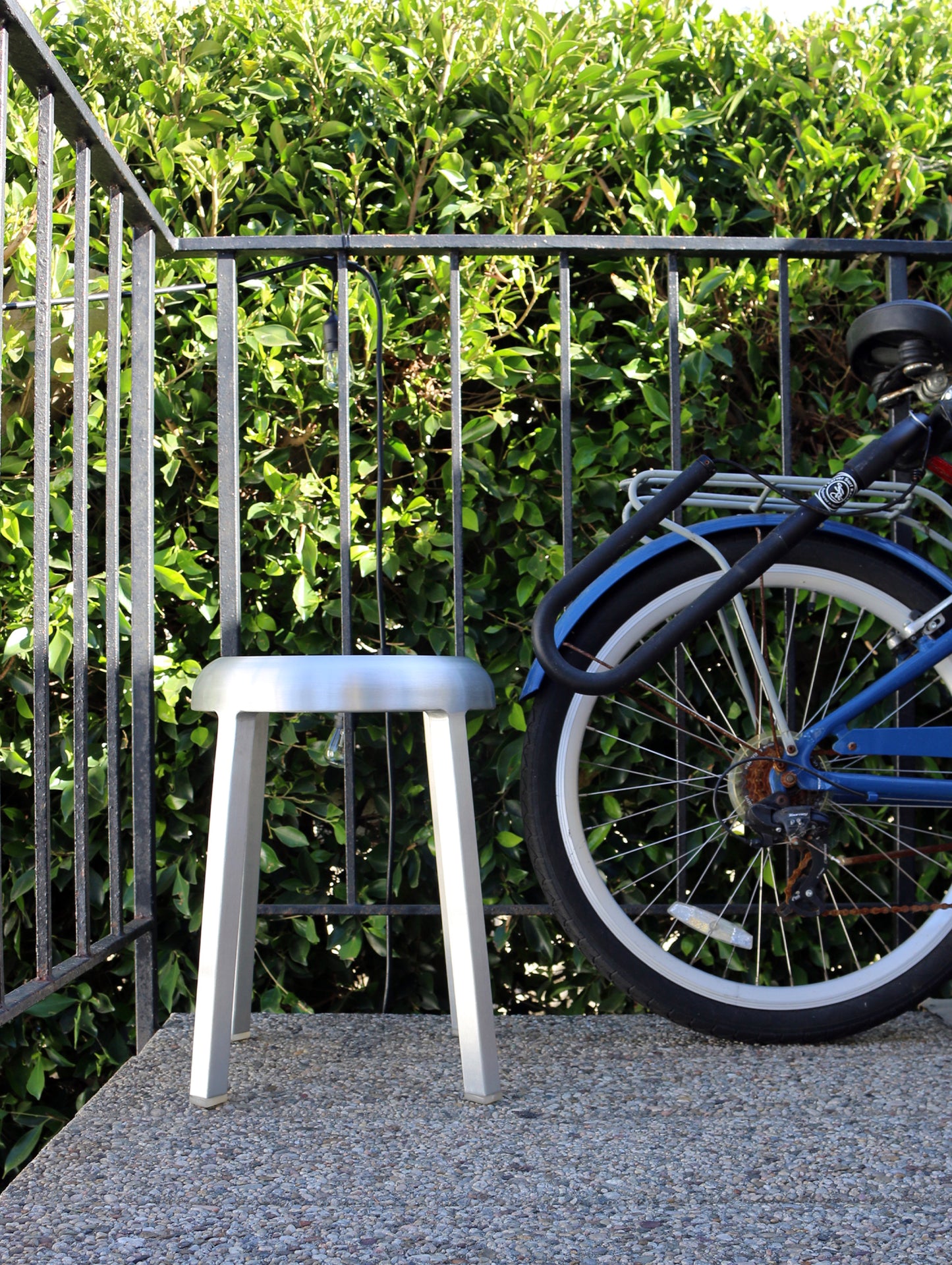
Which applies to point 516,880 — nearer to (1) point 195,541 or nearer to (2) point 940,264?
(1) point 195,541

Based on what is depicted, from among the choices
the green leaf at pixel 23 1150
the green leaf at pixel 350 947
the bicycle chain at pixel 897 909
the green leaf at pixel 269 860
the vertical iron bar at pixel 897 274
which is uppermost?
the vertical iron bar at pixel 897 274

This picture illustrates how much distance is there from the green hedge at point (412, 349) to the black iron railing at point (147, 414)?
0.52ft

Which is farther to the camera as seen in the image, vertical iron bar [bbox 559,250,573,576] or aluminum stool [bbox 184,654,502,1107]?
vertical iron bar [bbox 559,250,573,576]

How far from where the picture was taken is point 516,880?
5.83 feet

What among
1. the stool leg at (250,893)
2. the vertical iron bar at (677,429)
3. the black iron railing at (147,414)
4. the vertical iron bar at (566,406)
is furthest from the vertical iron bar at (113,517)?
the vertical iron bar at (677,429)

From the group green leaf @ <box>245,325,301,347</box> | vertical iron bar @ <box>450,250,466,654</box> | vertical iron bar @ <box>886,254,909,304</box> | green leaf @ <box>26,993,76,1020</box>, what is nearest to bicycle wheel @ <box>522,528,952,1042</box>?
vertical iron bar @ <box>450,250,466,654</box>

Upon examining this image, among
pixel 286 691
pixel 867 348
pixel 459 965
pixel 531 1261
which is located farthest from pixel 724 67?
pixel 531 1261

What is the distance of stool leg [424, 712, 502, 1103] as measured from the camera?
118 cm

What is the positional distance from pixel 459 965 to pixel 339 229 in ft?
4.42

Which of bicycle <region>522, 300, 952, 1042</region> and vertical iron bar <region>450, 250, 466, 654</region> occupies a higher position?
vertical iron bar <region>450, 250, 466, 654</region>

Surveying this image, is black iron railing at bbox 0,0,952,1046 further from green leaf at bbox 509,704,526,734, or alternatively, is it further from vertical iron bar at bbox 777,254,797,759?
green leaf at bbox 509,704,526,734

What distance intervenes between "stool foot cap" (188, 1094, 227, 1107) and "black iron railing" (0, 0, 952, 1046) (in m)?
0.20

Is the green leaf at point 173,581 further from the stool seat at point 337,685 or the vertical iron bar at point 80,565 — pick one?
the stool seat at point 337,685

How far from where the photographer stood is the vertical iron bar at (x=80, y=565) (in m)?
1.26
